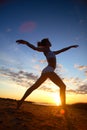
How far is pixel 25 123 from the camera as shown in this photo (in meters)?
4.68

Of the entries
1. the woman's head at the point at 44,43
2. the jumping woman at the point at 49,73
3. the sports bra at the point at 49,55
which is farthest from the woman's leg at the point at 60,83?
the woman's head at the point at 44,43

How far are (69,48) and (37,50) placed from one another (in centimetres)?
115

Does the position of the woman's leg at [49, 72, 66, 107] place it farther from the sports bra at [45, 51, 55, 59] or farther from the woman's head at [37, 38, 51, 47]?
the woman's head at [37, 38, 51, 47]

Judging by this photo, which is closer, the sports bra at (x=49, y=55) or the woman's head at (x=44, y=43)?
the sports bra at (x=49, y=55)

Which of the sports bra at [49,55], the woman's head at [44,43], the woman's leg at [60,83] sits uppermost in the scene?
the woman's head at [44,43]

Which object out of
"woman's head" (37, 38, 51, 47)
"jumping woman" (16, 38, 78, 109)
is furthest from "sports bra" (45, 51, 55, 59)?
"woman's head" (37, 38, 51, 47)

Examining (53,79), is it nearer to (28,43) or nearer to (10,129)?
(28,43)

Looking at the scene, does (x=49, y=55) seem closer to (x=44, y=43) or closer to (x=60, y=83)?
(x=44, y=43)

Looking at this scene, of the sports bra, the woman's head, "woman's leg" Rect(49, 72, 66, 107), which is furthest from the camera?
Answer: the woman's head

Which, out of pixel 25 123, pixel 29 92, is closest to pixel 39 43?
pixel 29 92

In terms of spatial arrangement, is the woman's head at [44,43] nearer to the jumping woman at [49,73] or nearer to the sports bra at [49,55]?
the jumping woman at [49,73]

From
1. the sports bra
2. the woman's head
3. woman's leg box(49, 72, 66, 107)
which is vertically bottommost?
woman's leg box(49, 72, 66, 107)

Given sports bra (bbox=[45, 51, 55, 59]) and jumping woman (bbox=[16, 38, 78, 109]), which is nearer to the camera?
jumping woman (bbox=[16, 38, 78, 109])

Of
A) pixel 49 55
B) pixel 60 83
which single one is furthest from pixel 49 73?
pixel 49 55
